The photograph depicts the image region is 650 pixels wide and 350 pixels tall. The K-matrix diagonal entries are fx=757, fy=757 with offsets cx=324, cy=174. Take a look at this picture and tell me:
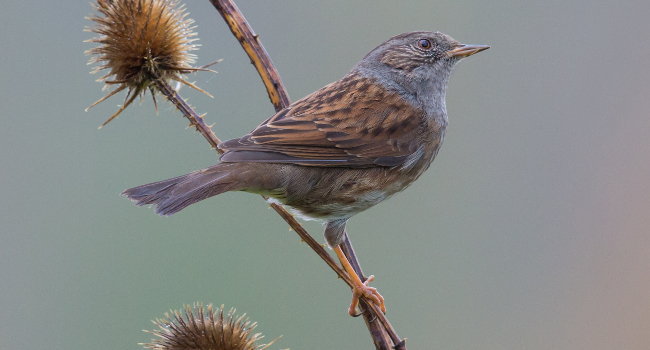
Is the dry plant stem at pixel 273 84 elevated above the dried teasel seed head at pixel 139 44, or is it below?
below

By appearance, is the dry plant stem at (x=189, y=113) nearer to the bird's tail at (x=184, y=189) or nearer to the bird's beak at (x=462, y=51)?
the bird's tail at (x=184, y=189)

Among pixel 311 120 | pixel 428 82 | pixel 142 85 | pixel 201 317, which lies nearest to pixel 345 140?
pixel 311 120

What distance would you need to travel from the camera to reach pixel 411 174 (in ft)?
15.2

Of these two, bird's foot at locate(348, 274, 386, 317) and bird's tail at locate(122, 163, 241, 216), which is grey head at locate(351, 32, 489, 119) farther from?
bird's tail at locate(122, 163, 241, 216)

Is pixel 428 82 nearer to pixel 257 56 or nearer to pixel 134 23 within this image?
pixel 257 56

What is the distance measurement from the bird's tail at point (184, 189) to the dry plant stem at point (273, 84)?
0.30 metres

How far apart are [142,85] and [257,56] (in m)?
0.74

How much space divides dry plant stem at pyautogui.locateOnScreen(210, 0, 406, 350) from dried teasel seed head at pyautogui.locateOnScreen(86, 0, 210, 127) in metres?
0.42

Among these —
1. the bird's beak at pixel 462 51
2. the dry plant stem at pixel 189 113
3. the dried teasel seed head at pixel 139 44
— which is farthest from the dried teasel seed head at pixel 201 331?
the bird's beak at pixel 462 51

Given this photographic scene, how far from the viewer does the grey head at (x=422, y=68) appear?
16.0ft

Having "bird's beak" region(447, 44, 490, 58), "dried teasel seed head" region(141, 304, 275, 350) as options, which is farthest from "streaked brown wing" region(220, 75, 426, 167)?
"dried teasel seed head" region(141, 304, 275, 350)

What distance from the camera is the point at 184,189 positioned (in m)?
3.68

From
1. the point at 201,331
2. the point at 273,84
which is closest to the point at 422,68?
the point at 273,84

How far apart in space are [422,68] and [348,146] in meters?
0.91
